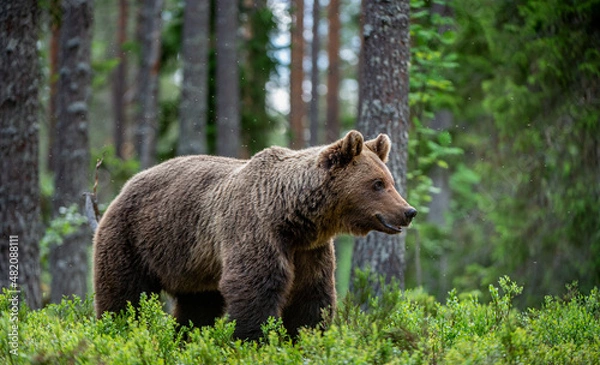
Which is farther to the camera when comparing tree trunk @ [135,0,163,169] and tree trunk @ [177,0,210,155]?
tree trunk @ [135,0,163,169]

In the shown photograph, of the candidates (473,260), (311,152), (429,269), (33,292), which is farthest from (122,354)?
(429,269)

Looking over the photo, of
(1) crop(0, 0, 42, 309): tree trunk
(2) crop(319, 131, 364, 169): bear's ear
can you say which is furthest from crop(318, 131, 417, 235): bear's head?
(1) crop(0, 0, 42, 309): tree trunk

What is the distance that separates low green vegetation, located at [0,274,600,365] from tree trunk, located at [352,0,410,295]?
70.4 inches

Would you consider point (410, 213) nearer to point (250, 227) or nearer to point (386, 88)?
point (250, 227)

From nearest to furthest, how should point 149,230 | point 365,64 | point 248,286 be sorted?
1. point 248,286
2. point 149,230
3. point 365,64

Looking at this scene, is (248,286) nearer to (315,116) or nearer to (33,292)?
(33,292)

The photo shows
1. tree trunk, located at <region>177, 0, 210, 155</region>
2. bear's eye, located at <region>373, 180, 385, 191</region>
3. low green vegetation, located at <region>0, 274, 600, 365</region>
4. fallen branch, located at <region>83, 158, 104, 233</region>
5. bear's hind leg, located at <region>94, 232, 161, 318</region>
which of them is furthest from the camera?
tree trunk, located at <region>177, 0, 210, 155</region>

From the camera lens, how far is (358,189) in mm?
5898

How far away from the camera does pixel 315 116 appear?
18797 mm

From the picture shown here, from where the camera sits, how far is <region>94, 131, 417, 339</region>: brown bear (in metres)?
5.67

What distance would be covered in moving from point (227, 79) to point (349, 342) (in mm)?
11117

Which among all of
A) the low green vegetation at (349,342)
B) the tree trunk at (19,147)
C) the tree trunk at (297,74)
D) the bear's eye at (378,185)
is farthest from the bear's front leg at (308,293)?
the tree trunk at (297,74)

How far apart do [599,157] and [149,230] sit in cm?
804

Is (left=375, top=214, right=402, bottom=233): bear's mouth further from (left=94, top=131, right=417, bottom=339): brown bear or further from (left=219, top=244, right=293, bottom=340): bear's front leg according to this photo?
(left=219, top=244, right=293, bottom=340): bear's front leg
